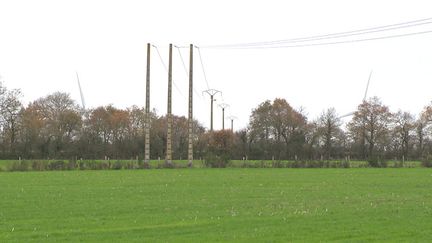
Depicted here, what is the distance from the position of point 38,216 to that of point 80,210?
1.87 m

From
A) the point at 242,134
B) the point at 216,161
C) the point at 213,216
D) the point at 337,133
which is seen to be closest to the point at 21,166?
the point at 216,161

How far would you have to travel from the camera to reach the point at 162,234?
43.3 feet

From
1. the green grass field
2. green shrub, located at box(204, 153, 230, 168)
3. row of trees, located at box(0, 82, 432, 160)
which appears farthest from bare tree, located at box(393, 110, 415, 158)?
the green grass field

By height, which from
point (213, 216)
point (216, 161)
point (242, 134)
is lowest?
point (213, 216)

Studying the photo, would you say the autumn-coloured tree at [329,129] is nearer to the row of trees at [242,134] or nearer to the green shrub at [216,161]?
the row of trees at [242,134]

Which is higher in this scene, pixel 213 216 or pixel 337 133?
pixel 337 133

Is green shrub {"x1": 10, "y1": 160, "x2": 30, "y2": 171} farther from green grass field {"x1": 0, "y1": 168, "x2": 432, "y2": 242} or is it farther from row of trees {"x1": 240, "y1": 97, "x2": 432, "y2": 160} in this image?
row of trees {"x1": 240, "y1": 97, "x2": 432, "y2": 160}

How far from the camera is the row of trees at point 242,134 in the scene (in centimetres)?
9394

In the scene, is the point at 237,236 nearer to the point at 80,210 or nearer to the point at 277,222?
the point at 277,222

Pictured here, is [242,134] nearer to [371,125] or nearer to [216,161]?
[371,125]

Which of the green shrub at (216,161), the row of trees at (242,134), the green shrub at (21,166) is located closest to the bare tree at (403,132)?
the row of trees at (242,134)

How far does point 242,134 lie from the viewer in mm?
102000

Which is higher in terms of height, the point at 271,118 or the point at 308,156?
the point at 271,118

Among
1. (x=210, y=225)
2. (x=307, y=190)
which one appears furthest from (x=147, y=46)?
(x=210, y=225)
